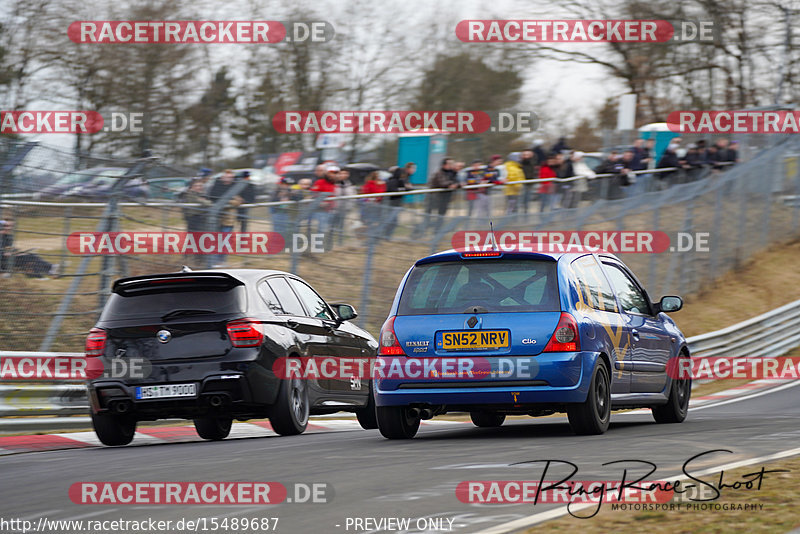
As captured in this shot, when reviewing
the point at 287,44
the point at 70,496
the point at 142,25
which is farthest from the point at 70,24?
the point at 70,496

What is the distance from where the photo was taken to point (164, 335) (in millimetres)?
10539

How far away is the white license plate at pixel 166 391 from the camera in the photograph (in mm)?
10438

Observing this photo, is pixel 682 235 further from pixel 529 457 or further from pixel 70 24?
pixel 70 24

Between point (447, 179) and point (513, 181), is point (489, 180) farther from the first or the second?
point (447, 179)

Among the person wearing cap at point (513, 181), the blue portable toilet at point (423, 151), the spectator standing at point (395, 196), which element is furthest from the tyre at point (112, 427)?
the blue portable toilet at point (423, 151)

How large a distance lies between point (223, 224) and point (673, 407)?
6052 millimetres

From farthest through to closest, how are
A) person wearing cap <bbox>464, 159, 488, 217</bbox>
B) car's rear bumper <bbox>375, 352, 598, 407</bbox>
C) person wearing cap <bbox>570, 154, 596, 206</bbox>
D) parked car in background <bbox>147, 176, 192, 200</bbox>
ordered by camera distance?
1. person wearing cap <bbox>570, 154, 596, 206</bbox>
2. person wearing cap <bbox>464, 159, 488, 217</bbox>
3. parked car in background <bbox>147, 176, 192, 200</bbox>
4. car's rear bumper <bbox>375, 352, 598, 407</bbox>

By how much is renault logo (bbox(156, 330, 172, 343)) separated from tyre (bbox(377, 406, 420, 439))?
199 cm

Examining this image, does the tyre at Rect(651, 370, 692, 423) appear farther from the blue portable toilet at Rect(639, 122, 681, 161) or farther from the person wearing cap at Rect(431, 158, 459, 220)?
the blue portable toilet at Rect(639, 122, 681, 161)

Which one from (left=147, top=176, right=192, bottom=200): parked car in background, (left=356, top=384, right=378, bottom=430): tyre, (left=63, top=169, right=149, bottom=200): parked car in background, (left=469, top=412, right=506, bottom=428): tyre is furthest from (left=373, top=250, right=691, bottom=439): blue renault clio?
(left=147, top=176, right=192, bottom=200): parked car in background

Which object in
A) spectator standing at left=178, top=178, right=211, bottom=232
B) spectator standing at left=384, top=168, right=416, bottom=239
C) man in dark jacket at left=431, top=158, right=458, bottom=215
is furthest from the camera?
man in dark jacket at left=431, top=158, right=458, bottom=215

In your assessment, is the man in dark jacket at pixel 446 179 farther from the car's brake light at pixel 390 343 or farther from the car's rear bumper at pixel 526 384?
the car's rear bumper at pixel 526 384

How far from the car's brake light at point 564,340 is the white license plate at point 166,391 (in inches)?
123

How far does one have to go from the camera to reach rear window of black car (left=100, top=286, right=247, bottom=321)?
10.6m
